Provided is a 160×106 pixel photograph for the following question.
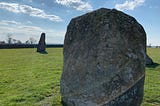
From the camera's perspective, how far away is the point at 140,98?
7.15 m

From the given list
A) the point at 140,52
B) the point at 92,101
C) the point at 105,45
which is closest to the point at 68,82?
the point at 92,101

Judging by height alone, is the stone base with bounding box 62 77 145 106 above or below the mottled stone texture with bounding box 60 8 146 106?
below

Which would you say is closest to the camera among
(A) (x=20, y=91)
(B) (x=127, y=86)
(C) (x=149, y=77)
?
(B) (x=127, y=86)

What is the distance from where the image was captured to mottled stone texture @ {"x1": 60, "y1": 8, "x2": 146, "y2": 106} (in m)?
6.70

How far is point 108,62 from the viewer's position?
6770mm

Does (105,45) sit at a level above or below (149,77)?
above

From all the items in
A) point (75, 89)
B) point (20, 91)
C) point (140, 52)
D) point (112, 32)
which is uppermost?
point (112, 32)

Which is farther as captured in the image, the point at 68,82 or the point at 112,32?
the point at 68,82

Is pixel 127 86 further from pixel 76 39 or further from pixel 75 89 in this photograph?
pixel 76 39

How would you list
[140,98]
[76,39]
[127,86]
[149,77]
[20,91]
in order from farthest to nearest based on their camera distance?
1. [149,77]
2. [20,91]
3. [76,39]
4. [140,98]
5. [127,86]

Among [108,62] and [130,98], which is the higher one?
[108,62]

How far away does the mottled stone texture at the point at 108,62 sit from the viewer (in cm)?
670

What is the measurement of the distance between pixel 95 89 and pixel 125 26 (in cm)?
180

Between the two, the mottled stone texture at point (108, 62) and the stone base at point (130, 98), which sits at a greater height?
the mottled stone texture at point (108, 62)
